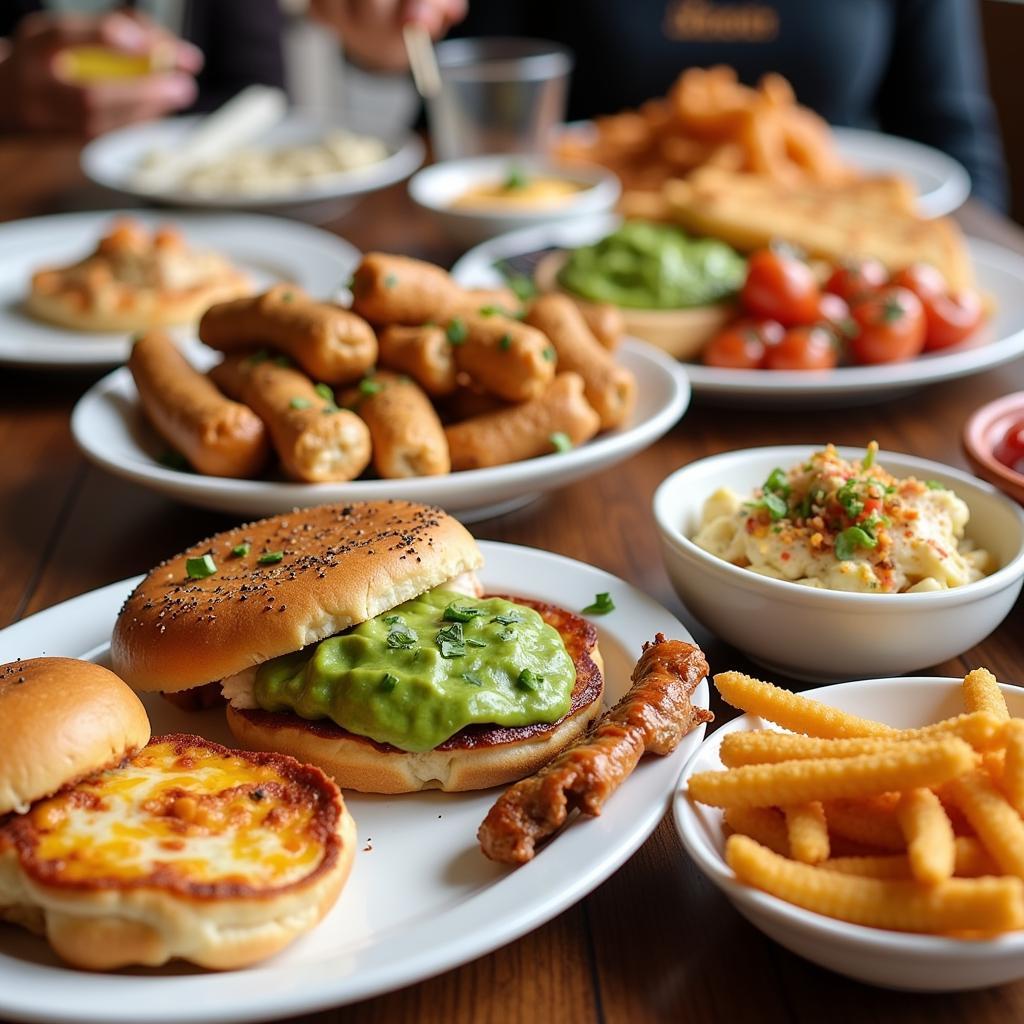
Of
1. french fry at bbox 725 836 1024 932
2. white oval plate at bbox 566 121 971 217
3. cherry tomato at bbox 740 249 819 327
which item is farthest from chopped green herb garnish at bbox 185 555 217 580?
white oval plate at bbox 566 121 971 217

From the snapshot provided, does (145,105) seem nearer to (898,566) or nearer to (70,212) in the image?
(70,212)

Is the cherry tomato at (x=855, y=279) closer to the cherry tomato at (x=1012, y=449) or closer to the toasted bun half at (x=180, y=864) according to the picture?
the cherry tomato at (x=1012, y=449)

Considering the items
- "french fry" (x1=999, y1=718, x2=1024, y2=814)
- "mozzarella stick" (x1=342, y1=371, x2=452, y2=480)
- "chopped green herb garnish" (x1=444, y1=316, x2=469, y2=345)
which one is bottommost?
"mozzarella stick" (x1=342, y1=371, x2=452, y2=480)

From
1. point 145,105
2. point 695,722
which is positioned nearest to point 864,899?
point 695,722

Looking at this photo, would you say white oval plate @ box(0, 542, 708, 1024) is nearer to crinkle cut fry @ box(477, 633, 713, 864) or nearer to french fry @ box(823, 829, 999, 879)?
crinkle cut fry @ box(477, 633, 713, 864)

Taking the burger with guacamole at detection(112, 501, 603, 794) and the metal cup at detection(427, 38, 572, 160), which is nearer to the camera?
the burger with guacamole at detection(112, 501, 603, 794)

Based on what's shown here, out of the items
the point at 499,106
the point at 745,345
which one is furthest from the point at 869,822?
the point at 499,106
